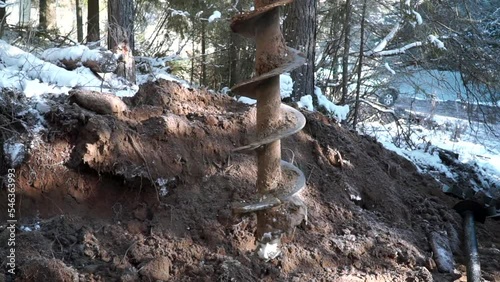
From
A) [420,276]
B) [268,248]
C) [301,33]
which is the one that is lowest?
[420,276]

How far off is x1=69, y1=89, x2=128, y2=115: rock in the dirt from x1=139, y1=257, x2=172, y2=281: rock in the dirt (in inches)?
52.1

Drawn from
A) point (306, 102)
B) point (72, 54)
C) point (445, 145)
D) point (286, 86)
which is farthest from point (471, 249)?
point (445, 145)

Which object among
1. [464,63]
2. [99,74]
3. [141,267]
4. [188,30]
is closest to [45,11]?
[188,30]

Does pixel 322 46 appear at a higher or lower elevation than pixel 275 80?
lower

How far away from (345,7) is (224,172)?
5.86 metres

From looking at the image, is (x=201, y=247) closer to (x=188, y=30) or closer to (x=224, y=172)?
(x=224, y=172)

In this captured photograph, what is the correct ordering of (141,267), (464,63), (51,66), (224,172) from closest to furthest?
(141,267) < (224,172) < (51,66) < (464,63)

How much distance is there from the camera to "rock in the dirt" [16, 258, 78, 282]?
272 centimetres

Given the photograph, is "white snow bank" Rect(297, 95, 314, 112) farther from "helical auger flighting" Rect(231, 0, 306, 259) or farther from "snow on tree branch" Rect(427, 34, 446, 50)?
"snow on tree branch" Rect(427, 34, 446, 50)

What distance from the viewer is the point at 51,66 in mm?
4918

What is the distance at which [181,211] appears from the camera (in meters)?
3.54

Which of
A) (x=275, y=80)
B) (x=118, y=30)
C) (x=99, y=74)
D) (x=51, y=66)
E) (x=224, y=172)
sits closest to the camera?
(x=275, y=80)

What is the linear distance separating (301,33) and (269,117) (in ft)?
11.6

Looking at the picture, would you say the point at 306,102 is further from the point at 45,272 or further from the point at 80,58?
the point at 45,272
